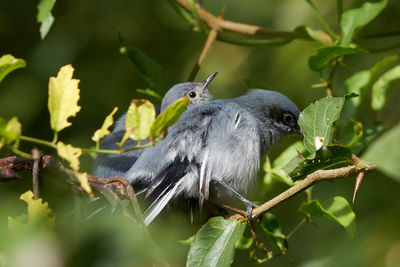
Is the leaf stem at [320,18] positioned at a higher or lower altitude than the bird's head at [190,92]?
higher

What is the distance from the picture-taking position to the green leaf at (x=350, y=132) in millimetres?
2236

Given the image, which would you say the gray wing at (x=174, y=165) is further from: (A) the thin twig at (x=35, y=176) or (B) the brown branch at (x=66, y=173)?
(A) the thin twig at (x=35, y=176)

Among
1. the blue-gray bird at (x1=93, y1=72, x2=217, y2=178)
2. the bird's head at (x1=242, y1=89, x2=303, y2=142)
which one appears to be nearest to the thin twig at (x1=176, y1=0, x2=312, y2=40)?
the bird's head at (x1=242, y1=89, x2=303, y2=142)

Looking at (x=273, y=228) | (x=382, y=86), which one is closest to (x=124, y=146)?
(x=273, y=228)

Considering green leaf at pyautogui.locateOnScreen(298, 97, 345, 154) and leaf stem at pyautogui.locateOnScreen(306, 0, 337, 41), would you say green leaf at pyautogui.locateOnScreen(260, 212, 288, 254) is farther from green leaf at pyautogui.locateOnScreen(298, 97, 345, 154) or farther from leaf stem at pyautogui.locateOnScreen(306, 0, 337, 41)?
leaf stem at pyautogui.locateOnScreen(306, 0, 337, 41)

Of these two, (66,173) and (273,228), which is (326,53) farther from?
(66,173)

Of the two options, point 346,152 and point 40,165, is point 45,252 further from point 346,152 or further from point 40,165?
point 346,152

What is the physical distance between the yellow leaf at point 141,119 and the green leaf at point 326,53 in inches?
47.9

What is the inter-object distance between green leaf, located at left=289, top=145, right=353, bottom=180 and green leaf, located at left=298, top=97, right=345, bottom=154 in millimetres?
89

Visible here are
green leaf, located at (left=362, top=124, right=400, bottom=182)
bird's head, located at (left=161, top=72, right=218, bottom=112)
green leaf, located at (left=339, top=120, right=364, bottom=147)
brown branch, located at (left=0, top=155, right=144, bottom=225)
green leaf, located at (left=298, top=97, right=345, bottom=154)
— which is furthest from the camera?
bird's head, located at (left=161, top=72, right=218, bottom=112)

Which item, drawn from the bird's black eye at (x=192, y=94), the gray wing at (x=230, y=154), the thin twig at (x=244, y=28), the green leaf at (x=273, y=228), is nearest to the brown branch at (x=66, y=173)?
the green leaf at (x=273, y=228)

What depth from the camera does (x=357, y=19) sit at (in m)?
2.31

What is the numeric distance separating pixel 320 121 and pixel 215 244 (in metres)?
0.54

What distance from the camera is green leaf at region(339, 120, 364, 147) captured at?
2.24 m
